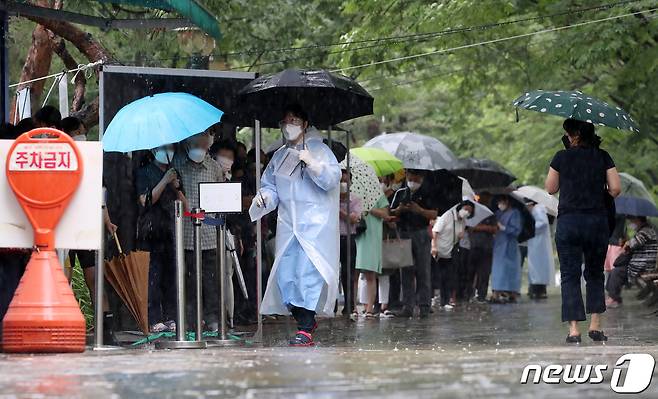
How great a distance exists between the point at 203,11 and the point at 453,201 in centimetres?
911

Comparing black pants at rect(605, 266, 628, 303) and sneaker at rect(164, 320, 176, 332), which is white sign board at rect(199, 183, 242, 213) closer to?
sneaker at rect(164, 320, 176, 332)

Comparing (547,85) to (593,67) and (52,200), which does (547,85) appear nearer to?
(593,67)

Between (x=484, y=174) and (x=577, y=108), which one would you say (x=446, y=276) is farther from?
(x=577, y=108)

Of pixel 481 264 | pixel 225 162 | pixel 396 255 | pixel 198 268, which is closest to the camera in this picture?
pixel 198 268

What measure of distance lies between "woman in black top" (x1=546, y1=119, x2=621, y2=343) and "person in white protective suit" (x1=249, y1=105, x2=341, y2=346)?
6.11ft

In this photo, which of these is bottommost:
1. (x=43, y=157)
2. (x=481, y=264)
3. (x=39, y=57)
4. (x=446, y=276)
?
(x=446, y=276)

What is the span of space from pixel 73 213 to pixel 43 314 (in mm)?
839

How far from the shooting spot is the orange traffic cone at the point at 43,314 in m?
11.1

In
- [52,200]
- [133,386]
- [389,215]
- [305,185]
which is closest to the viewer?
[133,386]

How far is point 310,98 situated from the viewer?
1507 centimetres

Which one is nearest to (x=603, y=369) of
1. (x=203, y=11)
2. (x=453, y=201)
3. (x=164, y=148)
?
(x=164, y=148)

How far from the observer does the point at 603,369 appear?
9391 millimetres

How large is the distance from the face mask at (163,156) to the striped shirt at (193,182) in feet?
0.35

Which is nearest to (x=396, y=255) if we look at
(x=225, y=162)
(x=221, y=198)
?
(x=225, y=162)
